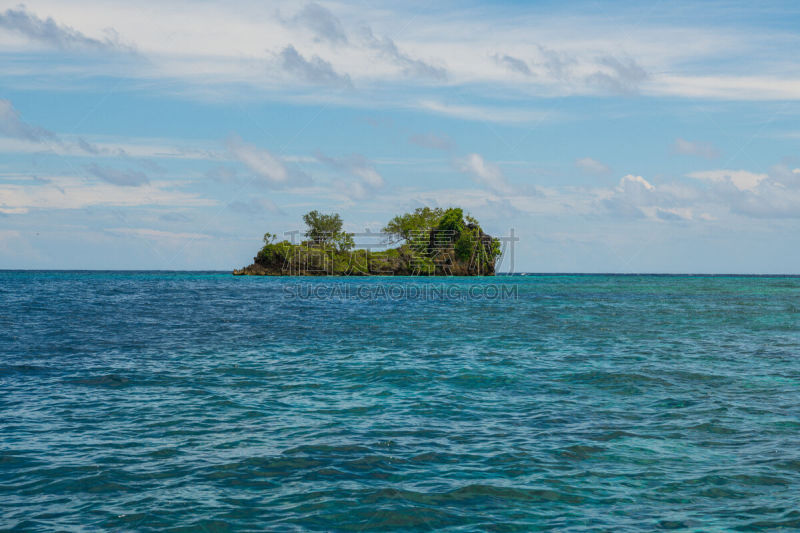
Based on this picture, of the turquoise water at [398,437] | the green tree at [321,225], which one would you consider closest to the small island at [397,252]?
the green tree at [321,225]

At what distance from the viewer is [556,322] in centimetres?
4194

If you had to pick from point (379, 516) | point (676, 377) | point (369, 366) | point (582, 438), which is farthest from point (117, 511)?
point (676, 377)

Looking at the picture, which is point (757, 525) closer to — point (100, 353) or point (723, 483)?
point (723, 483)

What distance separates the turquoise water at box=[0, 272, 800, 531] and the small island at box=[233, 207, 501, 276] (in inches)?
6055

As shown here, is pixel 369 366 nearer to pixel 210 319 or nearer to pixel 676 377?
pixel 676 377

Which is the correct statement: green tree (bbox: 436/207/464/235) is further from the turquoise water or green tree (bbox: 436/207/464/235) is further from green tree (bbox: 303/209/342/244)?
the turquoise water

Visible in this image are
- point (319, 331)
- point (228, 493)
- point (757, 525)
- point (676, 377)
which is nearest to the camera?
point (757, 525)

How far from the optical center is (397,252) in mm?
191875

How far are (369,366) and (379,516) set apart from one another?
13682 millimetres

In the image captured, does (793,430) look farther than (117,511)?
Yes

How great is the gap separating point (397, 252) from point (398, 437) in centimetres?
17877

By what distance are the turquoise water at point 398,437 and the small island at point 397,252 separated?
153805 mm

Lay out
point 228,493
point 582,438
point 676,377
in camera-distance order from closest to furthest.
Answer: point 228,493 → point 582,438 → point 676,377

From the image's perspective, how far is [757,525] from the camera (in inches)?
353
